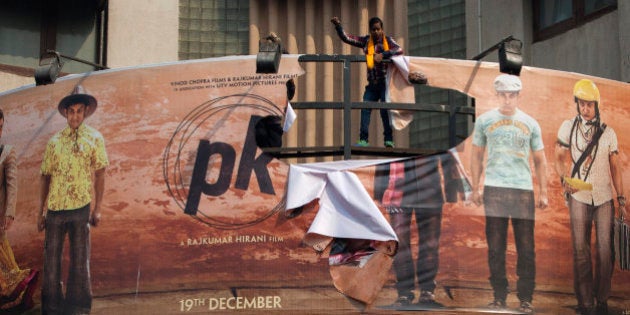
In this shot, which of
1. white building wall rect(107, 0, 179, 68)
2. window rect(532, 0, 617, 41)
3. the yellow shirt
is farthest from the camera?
white building wall rect(107, 0, 179, 68)

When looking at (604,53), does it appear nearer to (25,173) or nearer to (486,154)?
(486,154)

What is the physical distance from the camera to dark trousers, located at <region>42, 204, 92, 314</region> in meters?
15.6

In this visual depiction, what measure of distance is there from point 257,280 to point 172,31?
770cm

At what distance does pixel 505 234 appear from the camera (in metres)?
15.4

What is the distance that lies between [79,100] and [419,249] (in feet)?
16.0

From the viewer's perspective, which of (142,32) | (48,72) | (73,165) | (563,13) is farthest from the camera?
(142,32)

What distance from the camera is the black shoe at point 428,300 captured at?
14.9 m

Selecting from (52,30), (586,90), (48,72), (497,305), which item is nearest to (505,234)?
(497,305)

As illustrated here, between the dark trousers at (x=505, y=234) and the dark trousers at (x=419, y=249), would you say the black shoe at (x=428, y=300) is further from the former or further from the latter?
the dark trousers at (x=505, y=234)

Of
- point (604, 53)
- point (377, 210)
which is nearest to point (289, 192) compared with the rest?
point (377, 210)

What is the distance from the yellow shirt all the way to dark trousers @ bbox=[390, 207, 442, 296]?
3874 millimetres

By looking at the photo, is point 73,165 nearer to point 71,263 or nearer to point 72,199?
point 72,199

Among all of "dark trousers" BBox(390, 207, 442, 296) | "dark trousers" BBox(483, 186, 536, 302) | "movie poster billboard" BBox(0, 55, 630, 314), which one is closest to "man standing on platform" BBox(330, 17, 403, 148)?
"movie poster billboard" BBox(0, 55, 630, 314)

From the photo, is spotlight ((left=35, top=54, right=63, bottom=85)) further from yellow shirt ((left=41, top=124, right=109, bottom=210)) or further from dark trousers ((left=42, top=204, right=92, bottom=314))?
dark trousers ((left=42, top=204, right=92, bottom=314))
